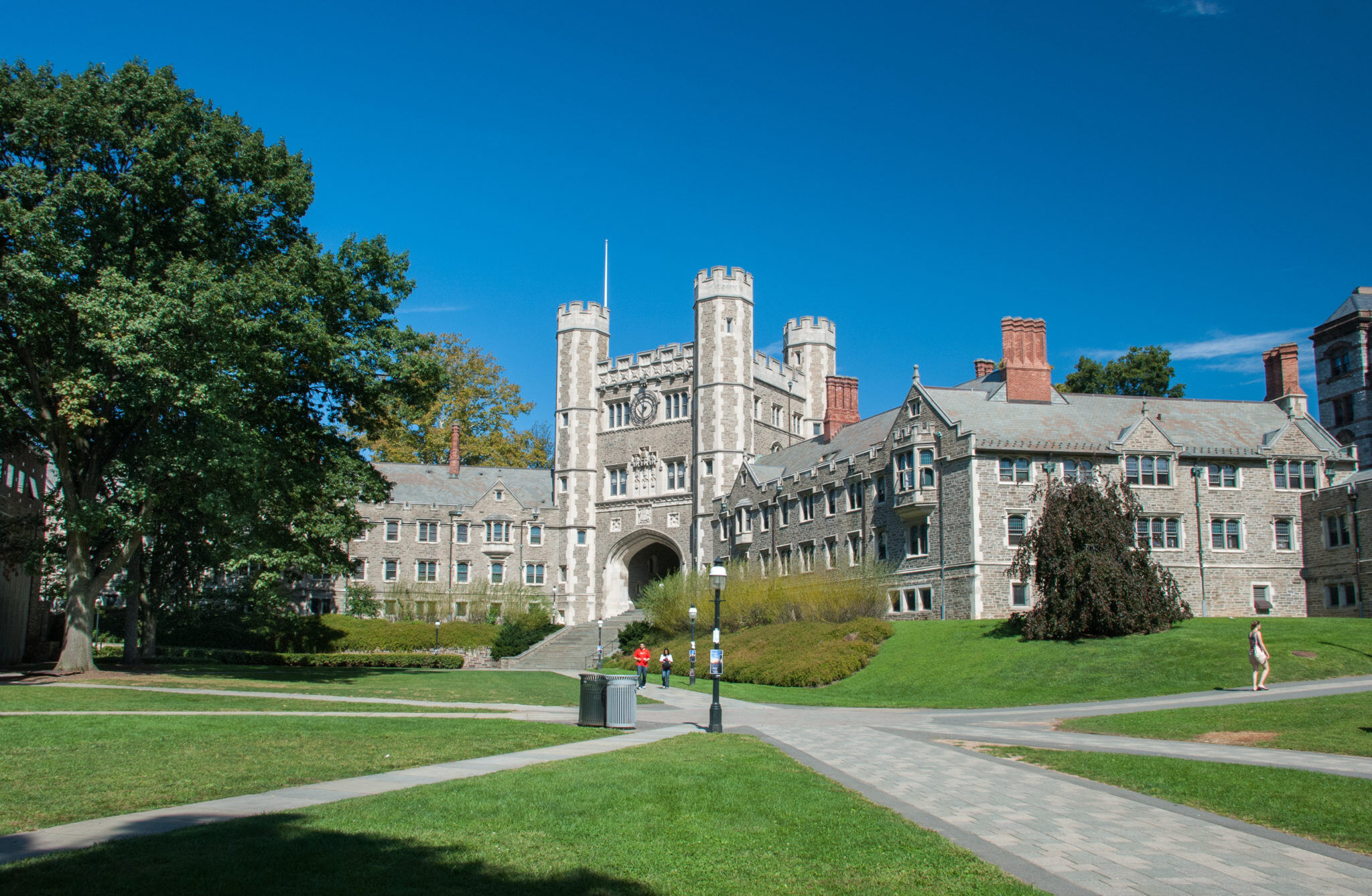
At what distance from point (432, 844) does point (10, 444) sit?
30043mm

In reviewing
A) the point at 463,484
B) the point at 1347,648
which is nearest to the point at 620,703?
the point at 1347,648

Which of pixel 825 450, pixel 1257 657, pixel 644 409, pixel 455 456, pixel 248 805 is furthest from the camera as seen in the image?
pixel 455 456

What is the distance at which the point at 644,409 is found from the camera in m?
66.6

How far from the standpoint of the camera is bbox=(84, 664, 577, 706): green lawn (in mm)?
26469

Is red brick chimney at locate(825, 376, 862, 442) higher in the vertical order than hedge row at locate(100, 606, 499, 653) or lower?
higher

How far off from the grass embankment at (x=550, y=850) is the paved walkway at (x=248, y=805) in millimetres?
340

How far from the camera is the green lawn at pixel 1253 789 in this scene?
365 inches

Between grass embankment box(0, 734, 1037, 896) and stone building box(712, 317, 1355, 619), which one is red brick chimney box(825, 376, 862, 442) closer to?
stone building box(712, 317, 1355, 619)

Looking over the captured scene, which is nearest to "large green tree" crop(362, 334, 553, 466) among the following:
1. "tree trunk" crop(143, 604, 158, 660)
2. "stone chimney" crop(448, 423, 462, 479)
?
"stone chimney" crop(448, 423, 462, 479)

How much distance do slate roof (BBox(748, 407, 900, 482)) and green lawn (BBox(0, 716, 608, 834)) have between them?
1263 inches

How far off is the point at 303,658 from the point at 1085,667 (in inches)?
1439

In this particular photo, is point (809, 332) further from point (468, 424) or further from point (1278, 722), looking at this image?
point (1278, 722)

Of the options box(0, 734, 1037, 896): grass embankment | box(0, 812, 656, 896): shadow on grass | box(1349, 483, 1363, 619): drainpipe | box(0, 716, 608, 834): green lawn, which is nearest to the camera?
box(0, 812, 656, 896): shadow on grass

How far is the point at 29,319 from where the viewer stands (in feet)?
84.9
